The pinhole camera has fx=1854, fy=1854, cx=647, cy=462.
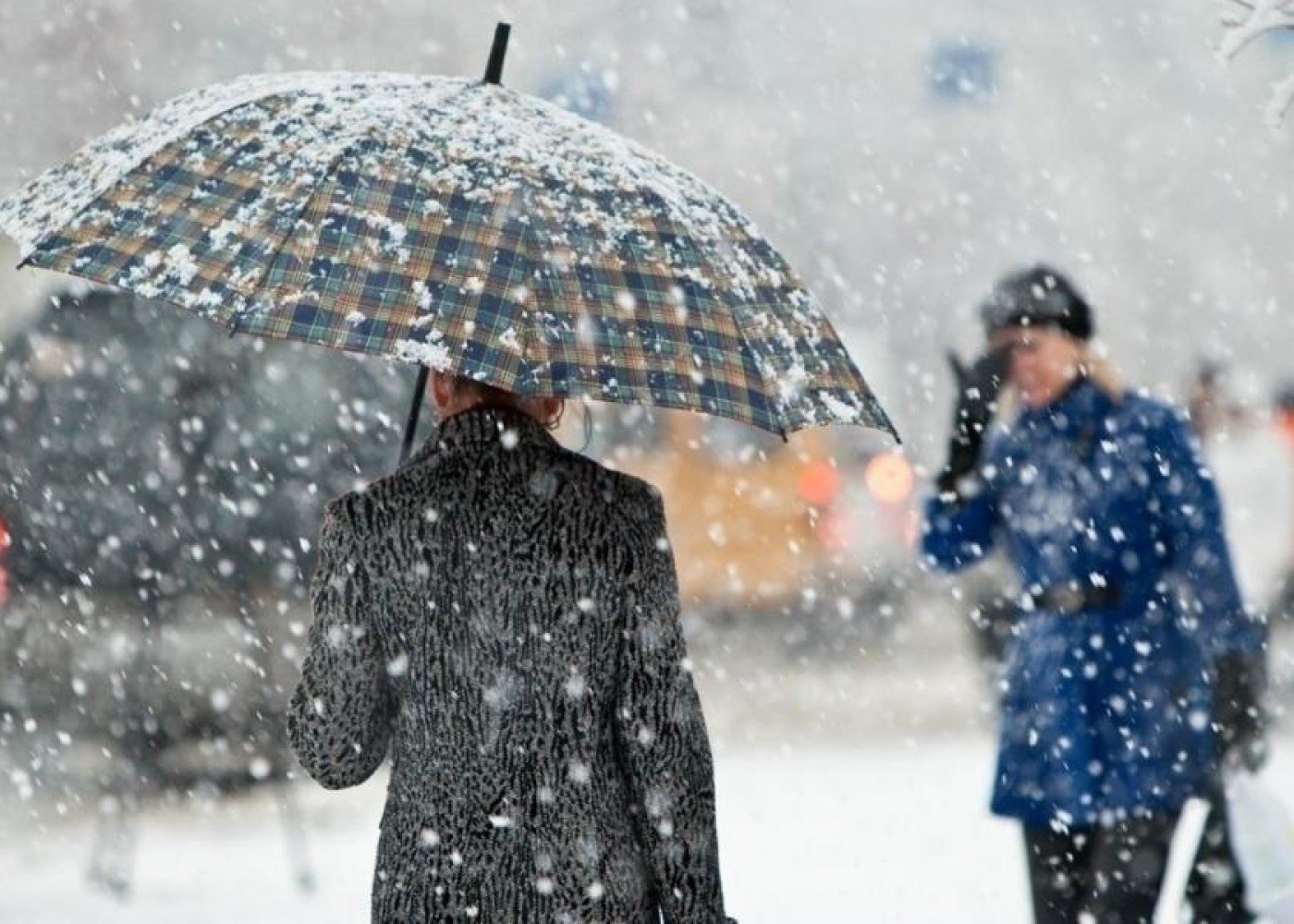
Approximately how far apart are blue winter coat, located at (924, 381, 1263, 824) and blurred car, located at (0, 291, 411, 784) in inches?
126

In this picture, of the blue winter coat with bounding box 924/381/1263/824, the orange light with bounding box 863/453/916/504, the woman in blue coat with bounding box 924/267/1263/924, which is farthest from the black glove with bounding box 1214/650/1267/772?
the orange light with bounding box 863/453/916/504

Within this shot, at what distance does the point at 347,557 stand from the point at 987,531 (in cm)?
210

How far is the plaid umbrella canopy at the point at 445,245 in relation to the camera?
93.0 inches

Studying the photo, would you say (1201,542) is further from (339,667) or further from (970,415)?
(339,667)

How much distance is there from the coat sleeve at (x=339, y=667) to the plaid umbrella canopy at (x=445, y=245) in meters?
0.28

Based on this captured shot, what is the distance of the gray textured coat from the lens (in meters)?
2.36

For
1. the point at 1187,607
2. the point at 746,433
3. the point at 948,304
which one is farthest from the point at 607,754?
the point at 948,304

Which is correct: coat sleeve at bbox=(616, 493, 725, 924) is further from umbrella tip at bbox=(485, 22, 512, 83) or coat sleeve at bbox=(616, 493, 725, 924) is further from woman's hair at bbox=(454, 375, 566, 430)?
umbrella tip at bbox=(485, 22, 512, 83)

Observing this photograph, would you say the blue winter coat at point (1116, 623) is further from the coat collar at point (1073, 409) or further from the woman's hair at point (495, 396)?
the woman's hair at point (495, 396)

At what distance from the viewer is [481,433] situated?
7.92 ft

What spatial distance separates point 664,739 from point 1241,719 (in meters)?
2.66

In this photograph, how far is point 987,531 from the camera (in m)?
4.14

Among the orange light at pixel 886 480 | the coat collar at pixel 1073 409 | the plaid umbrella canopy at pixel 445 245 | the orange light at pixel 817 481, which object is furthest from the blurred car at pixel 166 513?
the orange light at pixel 886 480

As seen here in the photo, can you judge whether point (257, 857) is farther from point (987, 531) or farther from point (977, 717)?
point (977, 717)
